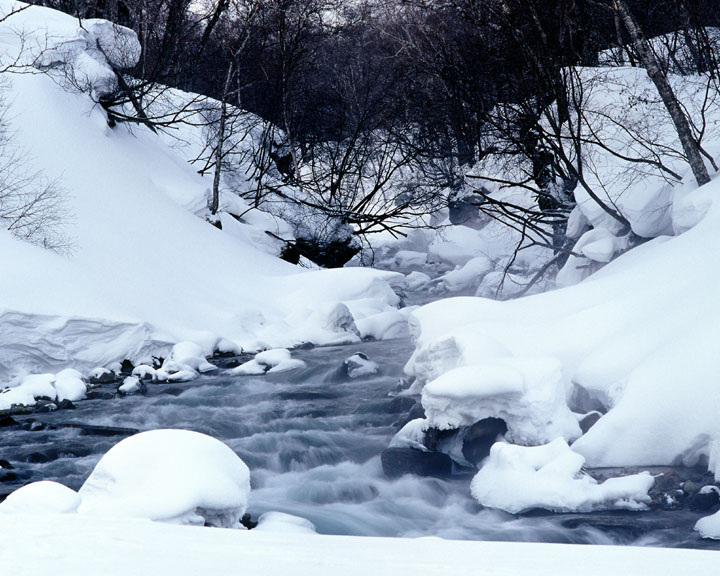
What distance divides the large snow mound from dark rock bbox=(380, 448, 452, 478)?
314mm

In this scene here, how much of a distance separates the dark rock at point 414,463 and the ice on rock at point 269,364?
3.54 m

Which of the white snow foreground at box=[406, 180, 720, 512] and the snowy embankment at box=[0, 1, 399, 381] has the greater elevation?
the snowy embankment at box=[0, 1, 399, 381]

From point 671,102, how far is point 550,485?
5319 mm

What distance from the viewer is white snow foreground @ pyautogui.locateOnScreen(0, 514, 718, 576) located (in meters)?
1.92

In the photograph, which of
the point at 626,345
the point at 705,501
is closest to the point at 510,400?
the point at 626,345

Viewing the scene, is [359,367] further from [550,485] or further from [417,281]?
[417,281]

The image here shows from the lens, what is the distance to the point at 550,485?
439 cm

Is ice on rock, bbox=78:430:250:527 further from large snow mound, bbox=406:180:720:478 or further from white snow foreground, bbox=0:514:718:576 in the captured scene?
large snow mound, bbox=406:180:720:478

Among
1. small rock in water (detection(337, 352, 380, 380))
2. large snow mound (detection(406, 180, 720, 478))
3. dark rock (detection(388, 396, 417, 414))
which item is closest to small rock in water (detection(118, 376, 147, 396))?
small rock in water (detection(337, 352, 380, 380))

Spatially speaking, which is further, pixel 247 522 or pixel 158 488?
pixel 247 522

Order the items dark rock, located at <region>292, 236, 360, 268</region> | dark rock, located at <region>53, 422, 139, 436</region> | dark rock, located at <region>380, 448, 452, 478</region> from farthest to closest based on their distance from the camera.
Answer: dark rock, located at <region>292, 236, 360, 268</region>, dark rock, located at <region>53, 422, 139, 436</region>, dark rock, located at <region>380, 448, 452, 478</region>

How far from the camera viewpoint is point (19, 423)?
259 inches

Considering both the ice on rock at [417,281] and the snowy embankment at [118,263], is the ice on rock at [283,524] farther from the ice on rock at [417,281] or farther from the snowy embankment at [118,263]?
the ice on rock at [417,281]

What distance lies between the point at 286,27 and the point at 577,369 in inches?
522
